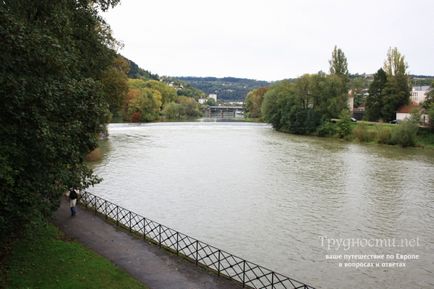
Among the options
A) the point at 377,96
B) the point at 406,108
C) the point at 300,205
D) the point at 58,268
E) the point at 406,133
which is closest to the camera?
the point at 58,268

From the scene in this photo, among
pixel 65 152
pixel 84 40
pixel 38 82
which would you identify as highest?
pixel 84 40

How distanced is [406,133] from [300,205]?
43413mm

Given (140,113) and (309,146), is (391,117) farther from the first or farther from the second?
(140,113)

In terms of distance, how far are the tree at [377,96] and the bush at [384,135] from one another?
14.9 meters

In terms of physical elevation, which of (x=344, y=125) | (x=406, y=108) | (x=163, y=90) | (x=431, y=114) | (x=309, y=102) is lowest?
(x=344, y=125)

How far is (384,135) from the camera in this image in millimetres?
69938

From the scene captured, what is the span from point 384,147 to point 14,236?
60.4m

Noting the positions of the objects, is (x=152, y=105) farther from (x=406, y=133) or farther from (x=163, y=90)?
(x=406, y=133)

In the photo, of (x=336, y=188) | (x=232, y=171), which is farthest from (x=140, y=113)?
(x=336, y=188)

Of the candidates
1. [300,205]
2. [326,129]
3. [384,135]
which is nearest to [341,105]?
[326,129]

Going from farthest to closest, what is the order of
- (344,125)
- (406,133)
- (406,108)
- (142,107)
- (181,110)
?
(181,110) < (142,107) < (406,108) < (344,125) < (406,133)

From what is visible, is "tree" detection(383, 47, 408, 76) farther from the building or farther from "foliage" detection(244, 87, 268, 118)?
"foliage" detection(244, 87, 268, 118)

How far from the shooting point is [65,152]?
42.8ft

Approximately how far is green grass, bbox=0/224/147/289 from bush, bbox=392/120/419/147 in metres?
60.0
